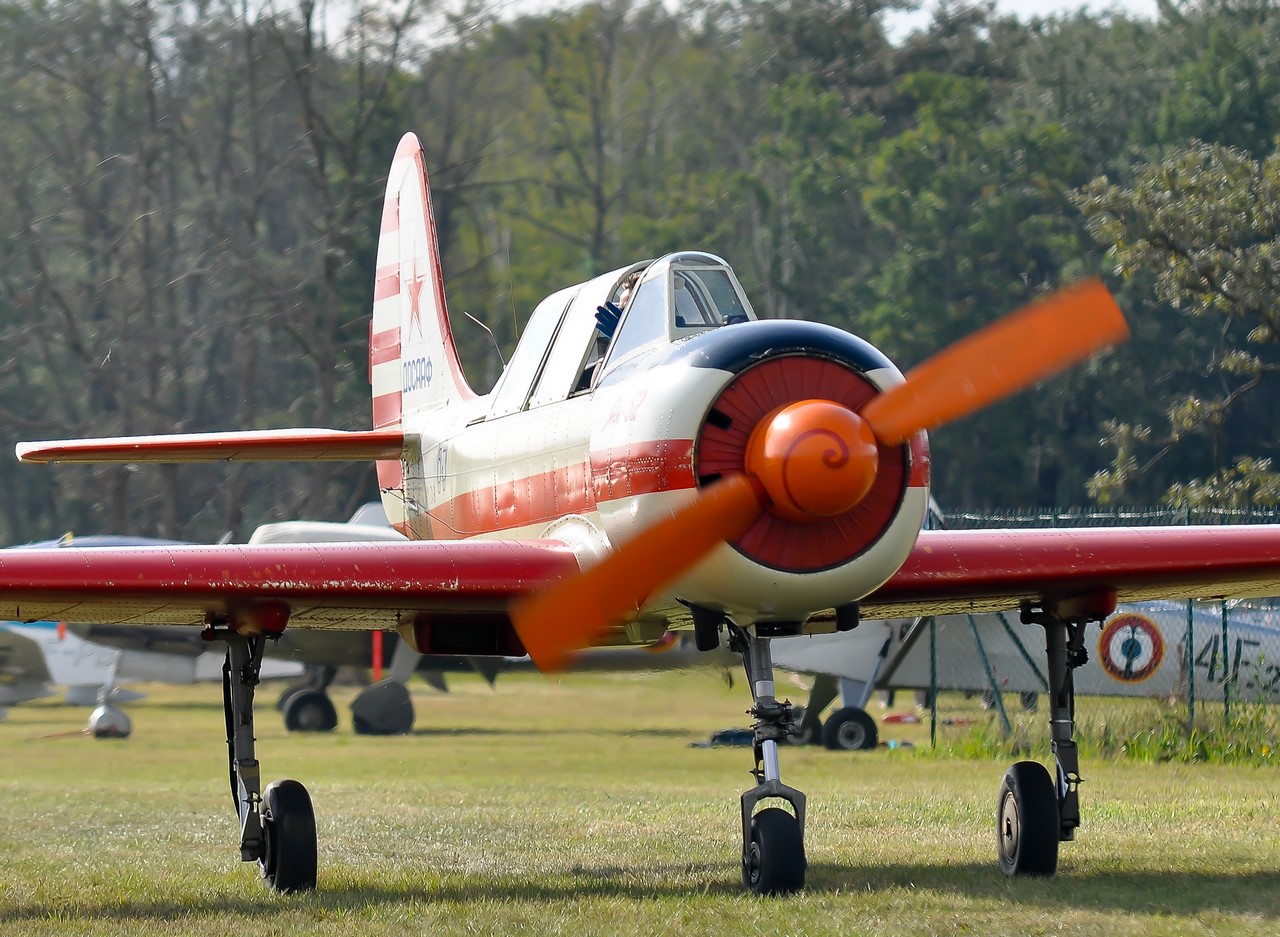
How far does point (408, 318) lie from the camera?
13273 millimetres

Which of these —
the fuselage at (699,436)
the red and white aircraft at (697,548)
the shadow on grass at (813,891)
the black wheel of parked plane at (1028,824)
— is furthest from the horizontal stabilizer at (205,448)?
the black wheel of parked plane at (1028,824)

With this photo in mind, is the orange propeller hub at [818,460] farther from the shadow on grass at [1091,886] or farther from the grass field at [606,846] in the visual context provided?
the shadow on grass at [1091,886]

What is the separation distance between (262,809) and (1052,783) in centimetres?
388

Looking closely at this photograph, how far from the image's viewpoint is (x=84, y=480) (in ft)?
153

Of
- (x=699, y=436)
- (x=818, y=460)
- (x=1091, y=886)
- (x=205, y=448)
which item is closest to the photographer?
(x=818, y=460)

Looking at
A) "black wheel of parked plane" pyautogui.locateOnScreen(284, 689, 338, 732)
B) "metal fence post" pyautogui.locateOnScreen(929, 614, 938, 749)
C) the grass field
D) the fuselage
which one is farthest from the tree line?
the fuselage

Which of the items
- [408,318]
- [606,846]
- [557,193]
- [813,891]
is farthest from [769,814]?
[557,193]

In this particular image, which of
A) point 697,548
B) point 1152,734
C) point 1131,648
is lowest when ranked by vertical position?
point 1152,734

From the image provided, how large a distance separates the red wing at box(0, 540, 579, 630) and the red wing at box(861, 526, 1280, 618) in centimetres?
170

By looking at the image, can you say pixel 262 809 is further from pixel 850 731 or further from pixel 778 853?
pixel 850 731

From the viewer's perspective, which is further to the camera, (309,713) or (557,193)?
(557,193)

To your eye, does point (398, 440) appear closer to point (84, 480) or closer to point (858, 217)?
point (84, 480)

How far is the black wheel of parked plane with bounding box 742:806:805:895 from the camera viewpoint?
287 inches

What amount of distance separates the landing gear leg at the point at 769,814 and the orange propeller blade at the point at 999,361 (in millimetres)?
1342
